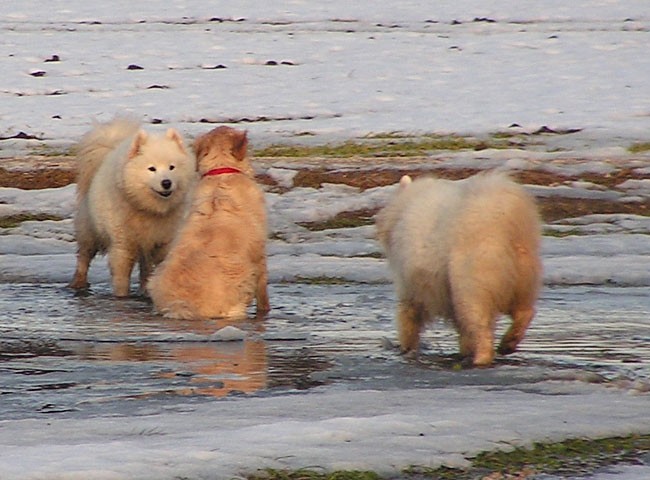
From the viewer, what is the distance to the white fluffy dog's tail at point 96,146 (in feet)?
40.2

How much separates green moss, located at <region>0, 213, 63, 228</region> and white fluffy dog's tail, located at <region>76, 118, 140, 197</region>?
3807 mm

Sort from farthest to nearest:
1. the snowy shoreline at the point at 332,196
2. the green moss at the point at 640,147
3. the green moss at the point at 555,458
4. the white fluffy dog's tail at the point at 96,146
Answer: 1. the green moss at the point at 640,147
2. the white fluffy dog's tail at the point at 96,146
3. the snowy shoreline at the point at 332,196
4. the green moss at the point at 555,458

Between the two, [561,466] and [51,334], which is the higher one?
[561,466]

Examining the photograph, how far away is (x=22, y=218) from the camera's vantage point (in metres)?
16.2

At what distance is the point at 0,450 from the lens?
18.8 ft

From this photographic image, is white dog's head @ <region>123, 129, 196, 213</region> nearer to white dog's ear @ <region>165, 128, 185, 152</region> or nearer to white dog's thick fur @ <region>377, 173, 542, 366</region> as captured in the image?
white dog's ear @ <region>165, 128, 185, 152</region>

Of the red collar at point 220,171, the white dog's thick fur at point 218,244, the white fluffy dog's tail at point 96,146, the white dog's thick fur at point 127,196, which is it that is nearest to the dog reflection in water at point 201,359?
the white dog's thick fur at point 218,244

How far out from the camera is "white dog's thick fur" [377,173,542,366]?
25.3 feet

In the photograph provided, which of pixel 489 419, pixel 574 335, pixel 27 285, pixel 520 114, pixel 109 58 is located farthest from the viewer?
pixel 109 58

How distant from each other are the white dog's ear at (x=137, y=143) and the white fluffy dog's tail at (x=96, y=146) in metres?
0.83

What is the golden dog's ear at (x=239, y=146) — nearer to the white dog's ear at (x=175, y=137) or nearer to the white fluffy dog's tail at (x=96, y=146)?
the white dog's ear at (x=175, y=137)

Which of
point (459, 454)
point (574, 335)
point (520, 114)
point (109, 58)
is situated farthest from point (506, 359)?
point (109, 58)

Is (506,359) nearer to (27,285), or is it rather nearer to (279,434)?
(279,434)

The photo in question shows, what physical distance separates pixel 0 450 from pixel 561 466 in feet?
7.52
